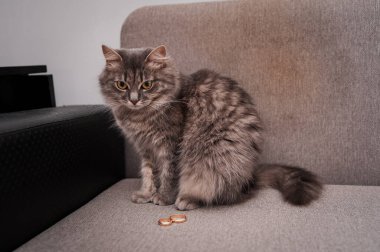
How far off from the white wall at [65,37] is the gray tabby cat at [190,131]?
582mm

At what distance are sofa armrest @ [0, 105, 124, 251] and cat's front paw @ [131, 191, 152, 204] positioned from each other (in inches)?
7.0

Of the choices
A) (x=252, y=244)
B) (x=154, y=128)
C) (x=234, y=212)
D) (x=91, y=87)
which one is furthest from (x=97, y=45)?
(x=252, y=244)

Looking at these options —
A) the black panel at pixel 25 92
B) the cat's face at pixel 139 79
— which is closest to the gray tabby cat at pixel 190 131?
the cat's face at pixel 139 79

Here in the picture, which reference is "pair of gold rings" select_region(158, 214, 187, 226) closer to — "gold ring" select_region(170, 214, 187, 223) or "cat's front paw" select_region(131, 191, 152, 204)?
"gold ring" select_region(170, 214, 187, 223)

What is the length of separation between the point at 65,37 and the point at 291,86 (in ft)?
4.31

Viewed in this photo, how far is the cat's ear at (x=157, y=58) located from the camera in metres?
1.26

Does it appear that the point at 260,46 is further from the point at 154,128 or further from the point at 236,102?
the point at 154,128

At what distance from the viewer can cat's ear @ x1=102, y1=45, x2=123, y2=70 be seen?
1.26 metres

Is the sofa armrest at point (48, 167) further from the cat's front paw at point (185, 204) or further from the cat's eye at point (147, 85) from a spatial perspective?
the cat's front paw at point (185, 204)

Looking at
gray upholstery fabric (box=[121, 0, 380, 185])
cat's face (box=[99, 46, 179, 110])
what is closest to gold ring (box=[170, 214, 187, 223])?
cat's face (box=[99, 46, 179, 110])

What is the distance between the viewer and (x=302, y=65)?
1.39 m

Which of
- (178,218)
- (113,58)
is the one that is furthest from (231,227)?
(113,58)

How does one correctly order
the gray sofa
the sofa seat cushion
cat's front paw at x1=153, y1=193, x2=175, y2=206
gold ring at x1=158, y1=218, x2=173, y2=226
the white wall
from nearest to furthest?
1. the sofa seat cushion
2. gold ring at x1=158, y1=218, x2=173, y2=226
3. the gray sofa
4. cat's front paw at x1=153, y1=193, x2=175, y2=206
5. the white wall

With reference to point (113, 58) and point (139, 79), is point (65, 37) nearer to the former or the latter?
point (113, 58)
